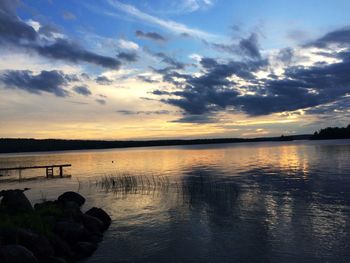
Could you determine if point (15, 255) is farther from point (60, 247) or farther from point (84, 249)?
point (84, 249)

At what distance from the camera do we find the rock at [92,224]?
74.2 feet

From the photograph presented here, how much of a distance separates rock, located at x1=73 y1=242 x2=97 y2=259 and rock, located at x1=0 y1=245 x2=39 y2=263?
380 centimetres

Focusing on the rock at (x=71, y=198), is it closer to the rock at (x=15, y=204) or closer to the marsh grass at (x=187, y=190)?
the marsh grass at (x=187, y=190)

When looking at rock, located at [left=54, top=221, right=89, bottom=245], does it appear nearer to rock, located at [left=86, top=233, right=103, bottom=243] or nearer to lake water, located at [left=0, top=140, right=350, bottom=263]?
rock, located at [left=86, top=233, right=103, bottom=243]

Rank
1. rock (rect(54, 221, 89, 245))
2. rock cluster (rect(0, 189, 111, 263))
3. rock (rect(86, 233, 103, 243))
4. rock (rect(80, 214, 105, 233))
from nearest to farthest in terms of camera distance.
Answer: rock cluster (rect(0, 189, 111, 263))
rock (rect(54, 221, 89, 245))
rock (rect(86, 233, 103, 243))
rock (rect(80, 214, 105, 233))

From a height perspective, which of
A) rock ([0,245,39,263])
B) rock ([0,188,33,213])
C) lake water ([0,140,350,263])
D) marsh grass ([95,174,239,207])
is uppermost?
rock ([0,188,33,213])

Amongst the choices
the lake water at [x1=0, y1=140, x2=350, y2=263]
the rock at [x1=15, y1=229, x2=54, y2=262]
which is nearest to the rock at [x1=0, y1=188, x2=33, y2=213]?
the lake water at [x1=0, y1=140, x2=350, y2=263]

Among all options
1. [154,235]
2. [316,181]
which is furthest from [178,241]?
[316,181]

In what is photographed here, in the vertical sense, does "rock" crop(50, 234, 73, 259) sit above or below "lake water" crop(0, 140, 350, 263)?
above

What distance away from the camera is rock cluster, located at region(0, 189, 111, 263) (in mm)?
16019

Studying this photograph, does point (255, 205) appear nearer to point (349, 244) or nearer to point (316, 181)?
point (349, 244)

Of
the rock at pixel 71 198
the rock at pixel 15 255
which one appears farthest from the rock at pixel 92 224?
the rock at pixel 71 198

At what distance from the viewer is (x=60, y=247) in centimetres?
1809

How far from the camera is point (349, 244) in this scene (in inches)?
737
